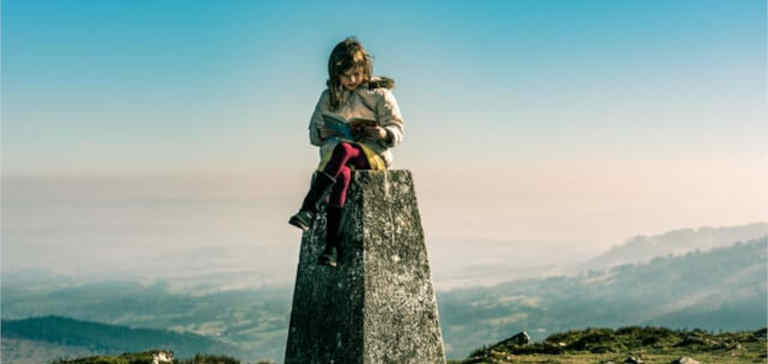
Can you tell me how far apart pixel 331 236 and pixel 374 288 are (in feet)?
2.18

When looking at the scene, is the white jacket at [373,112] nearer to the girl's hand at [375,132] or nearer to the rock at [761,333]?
the girl's hand at [375,132]

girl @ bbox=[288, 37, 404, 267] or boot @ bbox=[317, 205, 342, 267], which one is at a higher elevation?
girl @ bbox=[288, 37, 404, 267]

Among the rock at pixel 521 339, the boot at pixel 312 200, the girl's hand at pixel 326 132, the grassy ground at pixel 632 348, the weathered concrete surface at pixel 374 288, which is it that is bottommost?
the grassy ground at pixel 632 348

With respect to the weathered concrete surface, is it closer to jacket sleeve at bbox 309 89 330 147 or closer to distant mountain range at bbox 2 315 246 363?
jacket sleeve at bbox 309 89 330 147

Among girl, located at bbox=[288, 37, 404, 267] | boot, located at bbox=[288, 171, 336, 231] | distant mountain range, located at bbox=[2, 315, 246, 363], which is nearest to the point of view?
boot, located at bbox=[288, 171, 336, 231]

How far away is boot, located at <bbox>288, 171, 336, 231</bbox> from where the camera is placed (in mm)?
6238

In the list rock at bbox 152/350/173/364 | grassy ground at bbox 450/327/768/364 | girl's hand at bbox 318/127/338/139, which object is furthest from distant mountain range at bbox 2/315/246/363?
girl's hand at bbox 318/127/338/139

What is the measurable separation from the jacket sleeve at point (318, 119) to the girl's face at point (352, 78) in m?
0.25

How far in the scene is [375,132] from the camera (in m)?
6.66

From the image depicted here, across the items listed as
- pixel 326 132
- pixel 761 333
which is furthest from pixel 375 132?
pixel 761 333

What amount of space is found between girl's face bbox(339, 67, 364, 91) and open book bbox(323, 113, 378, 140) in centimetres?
38

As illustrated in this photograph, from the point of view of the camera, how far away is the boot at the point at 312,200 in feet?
20.5

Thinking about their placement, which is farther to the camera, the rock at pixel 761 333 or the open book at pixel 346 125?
the rock at pixel 761 333

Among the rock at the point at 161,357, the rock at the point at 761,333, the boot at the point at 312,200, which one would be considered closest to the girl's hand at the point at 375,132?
the boot at the point at 312,200
